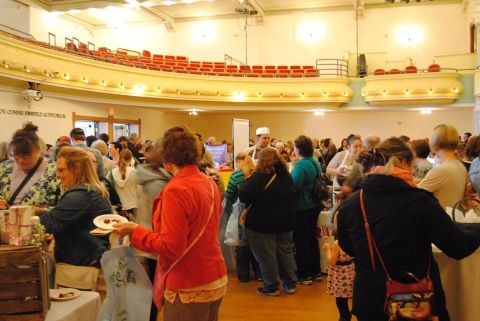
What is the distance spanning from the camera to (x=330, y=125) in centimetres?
1800

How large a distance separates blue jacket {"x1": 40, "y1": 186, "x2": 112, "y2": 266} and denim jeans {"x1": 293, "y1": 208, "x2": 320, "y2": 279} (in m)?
2.71

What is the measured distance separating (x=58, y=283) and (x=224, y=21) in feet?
61.2

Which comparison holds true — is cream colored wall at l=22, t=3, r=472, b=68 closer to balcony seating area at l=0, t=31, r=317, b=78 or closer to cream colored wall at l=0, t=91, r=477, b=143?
balcony seating area at l=0, t=31, r=317, b=78

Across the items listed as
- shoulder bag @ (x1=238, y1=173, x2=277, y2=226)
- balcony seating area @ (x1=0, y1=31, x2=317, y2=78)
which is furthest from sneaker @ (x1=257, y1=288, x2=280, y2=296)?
balcony seating area @ (x1=0, y1=31, x2=317, y2=78)

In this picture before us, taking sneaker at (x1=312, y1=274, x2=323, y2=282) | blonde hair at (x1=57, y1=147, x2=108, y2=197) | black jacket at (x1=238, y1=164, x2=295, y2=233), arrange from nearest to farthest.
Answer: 1. blonde hair at (x1=57, y1=147, x2=108, y2=197)
2. black jacket at (x1=238, y1=164, x2=295, y2=233)
3. sneaker at (x1=312, y1=274, x2=323, y2=282)

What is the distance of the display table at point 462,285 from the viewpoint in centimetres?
235

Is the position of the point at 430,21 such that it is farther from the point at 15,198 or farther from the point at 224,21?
the point at 15,198

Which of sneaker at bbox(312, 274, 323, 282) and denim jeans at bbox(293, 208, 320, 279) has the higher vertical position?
denim jeans at bbox(293, 208, 320, 279)

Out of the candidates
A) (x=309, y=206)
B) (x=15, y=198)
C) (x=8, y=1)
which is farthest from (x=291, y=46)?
(x=15, y=198)

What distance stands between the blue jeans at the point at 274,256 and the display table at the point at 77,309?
95.3 inches

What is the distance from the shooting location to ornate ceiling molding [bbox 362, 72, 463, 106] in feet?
47.9

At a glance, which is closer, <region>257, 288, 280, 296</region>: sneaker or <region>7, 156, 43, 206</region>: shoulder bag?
<region>7, 156, 43, 206</region>: shoulder bag

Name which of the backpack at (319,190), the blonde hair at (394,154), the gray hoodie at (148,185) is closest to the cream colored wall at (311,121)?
the backpack at (319,190)

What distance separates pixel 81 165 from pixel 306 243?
9.78 ft
